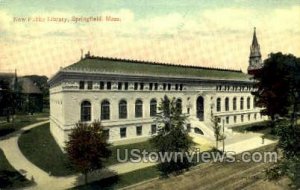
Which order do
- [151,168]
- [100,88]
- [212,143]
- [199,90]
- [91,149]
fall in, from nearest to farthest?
[91,149] → [151,168] → [100,88] → [212,143] → [199,90]

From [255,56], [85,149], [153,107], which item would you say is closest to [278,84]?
[153,107]

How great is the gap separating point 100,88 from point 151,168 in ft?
43.9

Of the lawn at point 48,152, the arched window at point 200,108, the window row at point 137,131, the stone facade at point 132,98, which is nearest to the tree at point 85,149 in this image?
the lawn at point 48,152

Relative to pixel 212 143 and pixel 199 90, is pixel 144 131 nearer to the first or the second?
pixel 212 143

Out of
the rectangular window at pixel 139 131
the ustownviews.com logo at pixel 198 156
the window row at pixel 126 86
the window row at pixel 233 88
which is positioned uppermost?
the window row at pixel 126 86

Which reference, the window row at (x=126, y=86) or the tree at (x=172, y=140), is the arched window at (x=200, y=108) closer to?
the window row at (x=126, y=86)

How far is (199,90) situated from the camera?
51.4 meters

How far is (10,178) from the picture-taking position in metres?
28.4

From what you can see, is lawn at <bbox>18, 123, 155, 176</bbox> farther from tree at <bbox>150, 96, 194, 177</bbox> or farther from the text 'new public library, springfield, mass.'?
tree at <bbox>150, 96, 194, 177</bbox>

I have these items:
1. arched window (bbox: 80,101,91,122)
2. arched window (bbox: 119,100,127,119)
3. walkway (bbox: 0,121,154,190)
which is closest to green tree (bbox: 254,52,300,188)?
arched window (bbox: 119,100,127,119)

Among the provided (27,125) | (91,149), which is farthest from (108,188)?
(27,125)

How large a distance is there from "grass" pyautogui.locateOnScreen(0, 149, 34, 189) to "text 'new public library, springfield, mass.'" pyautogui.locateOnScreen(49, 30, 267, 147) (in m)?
6.40

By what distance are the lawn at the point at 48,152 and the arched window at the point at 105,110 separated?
4.14 meters

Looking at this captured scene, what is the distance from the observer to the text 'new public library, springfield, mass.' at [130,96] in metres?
37.2
